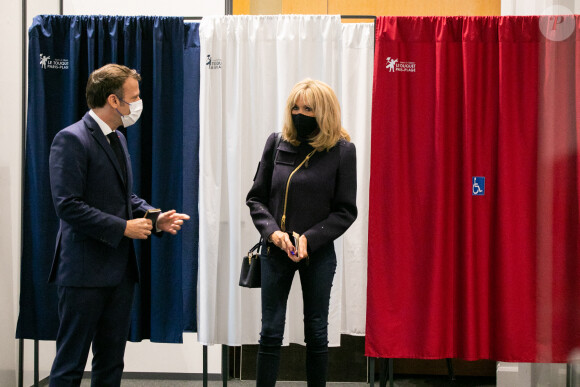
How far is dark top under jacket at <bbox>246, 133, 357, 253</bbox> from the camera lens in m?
2.34

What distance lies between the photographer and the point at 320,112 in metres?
2.38

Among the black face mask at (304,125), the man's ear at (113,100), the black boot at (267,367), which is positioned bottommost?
the black boot at (267,367)

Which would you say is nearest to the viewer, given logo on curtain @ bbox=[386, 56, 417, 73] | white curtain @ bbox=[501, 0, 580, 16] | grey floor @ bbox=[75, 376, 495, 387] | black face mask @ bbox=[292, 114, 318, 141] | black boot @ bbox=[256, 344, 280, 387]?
black boot @ bbox=[256, 344, 280, 387]

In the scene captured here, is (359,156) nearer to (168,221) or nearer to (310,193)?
(310,193)

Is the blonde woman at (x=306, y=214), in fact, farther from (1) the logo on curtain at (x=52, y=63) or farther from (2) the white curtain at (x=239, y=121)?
(1) the logo on curtain at (x=52, y=63)

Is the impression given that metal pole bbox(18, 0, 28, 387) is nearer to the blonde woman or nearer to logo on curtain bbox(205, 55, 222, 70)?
logo on curtain bbox(205, 55, 222, 70)

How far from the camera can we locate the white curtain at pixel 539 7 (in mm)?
2953

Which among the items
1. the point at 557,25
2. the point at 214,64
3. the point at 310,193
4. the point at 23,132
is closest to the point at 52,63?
the point at 23,132

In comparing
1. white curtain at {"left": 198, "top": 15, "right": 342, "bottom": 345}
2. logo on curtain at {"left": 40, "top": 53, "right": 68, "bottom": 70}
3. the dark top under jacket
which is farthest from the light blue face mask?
logo on curtain at {"left": 40, "top": 53, "right": 68, "bottom": 70}

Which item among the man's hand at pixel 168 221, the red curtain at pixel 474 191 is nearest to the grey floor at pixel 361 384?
the red curtain at pixel 474 191

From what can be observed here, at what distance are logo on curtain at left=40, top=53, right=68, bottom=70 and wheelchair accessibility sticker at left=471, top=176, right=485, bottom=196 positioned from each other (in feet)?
7.83

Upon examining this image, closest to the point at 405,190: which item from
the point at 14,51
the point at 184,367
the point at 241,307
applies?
the point at 241,307

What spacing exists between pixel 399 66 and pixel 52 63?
1.97 metres

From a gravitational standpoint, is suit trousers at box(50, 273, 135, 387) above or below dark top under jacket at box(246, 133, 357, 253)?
below
